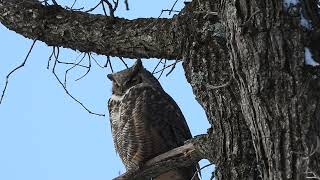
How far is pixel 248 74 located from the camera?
10.2ft

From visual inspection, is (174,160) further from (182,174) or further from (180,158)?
(182,174)

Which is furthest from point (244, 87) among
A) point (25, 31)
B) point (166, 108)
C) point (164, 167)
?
point (166, 108)

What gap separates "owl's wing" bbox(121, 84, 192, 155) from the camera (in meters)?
5.29

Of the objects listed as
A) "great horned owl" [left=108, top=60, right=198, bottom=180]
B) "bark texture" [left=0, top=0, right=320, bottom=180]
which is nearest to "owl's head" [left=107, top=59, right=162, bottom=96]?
"great horned owl" [left=108, top=60, right=198, bottom=180]

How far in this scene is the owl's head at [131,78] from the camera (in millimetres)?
5723

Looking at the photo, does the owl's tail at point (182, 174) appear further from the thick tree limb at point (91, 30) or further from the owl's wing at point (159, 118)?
the thick tree limb at point (91, 30)

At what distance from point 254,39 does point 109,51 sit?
1.41 meters

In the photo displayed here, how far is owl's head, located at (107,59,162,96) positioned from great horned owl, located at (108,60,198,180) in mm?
120

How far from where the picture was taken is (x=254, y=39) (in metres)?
3.11

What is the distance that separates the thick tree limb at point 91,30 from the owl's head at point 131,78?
1.25 meters

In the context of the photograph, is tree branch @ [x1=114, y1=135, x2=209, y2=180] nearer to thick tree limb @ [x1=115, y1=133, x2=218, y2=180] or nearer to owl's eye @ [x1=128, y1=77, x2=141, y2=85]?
thick tree limb @ [x1=115, y1=133, x2=218, y2=180]

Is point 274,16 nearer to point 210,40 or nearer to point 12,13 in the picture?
point 210,40

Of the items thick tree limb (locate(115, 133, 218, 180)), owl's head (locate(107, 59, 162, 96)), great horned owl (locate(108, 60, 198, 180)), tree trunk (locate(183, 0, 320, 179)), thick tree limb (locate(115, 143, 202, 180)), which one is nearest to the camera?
tree trunk (locate(183, 0, 320, 179))

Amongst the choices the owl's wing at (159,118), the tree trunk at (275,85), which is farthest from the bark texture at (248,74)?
the owl's wing at (159,118)
